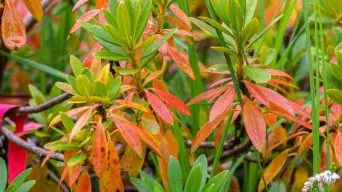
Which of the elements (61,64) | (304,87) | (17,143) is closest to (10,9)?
(17,143)

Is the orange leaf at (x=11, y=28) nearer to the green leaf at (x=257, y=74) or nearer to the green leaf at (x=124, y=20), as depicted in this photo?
the green leaf at (x=124, y=20)

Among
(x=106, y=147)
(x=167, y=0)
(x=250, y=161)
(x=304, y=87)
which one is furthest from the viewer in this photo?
(x=304, y=87)

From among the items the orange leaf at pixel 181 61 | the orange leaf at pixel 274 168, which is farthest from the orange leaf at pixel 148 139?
the orange leaf at pixel 274 168

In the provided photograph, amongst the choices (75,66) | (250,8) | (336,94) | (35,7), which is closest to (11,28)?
(35,7)

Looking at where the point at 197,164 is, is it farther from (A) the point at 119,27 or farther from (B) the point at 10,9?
(B) the point at 10,9

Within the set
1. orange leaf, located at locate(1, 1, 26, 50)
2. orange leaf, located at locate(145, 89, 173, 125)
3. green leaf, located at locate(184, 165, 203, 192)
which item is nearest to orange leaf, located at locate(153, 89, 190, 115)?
orange leaf, located at locate(145, 89, 173, 125)

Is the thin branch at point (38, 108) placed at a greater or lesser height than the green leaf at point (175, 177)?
greater

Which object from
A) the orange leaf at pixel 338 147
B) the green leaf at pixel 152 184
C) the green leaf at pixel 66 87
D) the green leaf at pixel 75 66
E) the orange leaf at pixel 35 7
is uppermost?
the orange leaf at pixel 35 7
